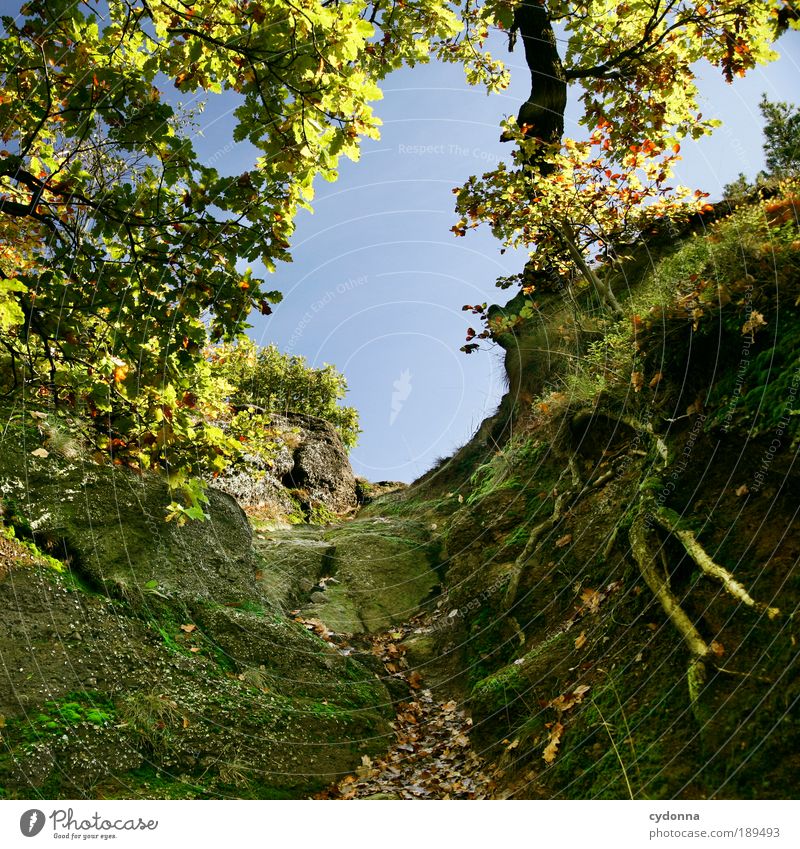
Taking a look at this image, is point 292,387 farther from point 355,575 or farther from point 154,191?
point 154,191

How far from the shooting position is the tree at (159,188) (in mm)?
4543

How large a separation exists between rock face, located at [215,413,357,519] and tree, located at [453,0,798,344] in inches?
307

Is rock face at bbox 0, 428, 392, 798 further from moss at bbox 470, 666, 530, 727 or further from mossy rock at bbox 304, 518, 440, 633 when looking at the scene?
mossy rock at bbox 304, 518, 440, 633

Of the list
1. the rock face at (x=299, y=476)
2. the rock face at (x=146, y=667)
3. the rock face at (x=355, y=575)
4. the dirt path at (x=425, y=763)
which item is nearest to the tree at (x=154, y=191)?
the rock face at (x=146, y=667)

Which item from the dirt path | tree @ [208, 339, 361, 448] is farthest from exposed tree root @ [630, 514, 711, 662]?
tree @ [208, 339, 361, 448]

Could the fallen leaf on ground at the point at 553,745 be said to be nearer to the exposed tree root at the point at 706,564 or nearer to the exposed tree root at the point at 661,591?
the exposed tree root at the point at 661,591

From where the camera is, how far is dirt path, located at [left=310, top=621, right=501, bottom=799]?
5129mm

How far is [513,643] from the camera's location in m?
6.76

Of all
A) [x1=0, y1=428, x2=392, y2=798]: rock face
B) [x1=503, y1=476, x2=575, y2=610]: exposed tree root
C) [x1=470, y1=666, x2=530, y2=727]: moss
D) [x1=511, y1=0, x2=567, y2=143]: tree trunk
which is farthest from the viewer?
[x1=511, y1=0, x2=567, y2=143]: tree trunk

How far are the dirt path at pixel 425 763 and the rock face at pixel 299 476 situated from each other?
341 inches

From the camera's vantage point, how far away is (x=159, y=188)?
5.14 m

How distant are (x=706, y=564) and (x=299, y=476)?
14.8 meters

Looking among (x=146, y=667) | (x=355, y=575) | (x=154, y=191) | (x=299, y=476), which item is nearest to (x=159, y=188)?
(x=154, y=191)
